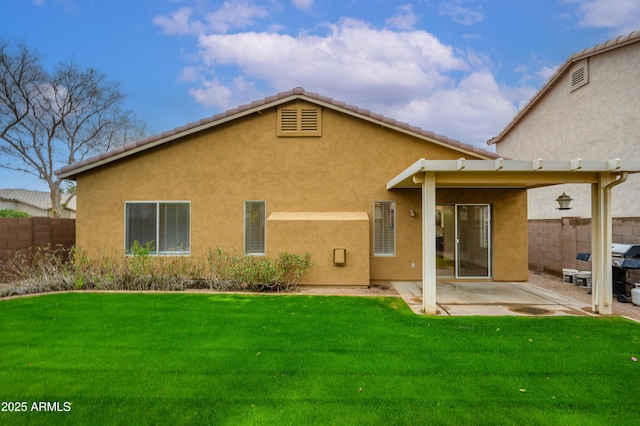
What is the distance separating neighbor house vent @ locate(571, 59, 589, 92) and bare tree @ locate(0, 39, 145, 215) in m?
31.2

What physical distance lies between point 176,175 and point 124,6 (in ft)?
31.2

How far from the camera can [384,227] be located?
431 inches

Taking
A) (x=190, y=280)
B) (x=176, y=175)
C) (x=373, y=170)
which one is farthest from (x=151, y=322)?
(x=373, y=170)

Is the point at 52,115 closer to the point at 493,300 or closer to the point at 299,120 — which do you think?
the point at 299,120

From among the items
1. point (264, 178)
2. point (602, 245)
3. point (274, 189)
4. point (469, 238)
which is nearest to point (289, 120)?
point (264, 178)

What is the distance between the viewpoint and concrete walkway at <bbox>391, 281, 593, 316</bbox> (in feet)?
24.8

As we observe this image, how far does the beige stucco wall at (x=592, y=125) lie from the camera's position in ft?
40.0

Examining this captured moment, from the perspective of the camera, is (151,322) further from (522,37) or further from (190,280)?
(522,37)

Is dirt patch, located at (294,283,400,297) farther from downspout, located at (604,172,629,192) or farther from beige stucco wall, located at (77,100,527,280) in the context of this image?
downspout, located at (604,172,629,192)

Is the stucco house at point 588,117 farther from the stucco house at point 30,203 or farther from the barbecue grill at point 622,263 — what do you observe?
the stucco house at point 30,203

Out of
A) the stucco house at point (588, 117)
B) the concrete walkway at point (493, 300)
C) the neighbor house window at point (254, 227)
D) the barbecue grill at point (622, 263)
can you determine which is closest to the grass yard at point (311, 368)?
the concrete walkway at point (493, 300)

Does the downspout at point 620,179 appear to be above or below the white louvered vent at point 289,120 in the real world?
below

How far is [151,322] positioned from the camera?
6656mm

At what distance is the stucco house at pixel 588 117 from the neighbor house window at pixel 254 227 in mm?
12226
